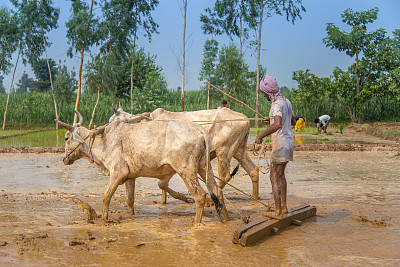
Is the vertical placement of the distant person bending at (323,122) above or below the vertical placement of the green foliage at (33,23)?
below

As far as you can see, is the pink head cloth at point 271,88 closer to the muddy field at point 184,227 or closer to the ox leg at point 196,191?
the ox leg at point 196,191

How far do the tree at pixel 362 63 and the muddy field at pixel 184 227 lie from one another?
21.9 m

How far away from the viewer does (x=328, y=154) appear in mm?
14875

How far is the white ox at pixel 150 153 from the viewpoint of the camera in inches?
245

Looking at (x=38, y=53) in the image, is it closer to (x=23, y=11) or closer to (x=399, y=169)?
(x=23, y=11)

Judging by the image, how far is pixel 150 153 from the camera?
636 centimetres

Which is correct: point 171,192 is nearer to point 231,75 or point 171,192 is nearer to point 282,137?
point 282,137

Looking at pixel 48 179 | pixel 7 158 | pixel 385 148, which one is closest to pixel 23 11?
pixel 7 158

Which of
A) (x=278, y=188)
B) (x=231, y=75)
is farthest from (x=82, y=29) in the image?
(x=278, y=188)

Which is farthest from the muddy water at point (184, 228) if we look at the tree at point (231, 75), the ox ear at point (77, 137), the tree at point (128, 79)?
the tree at point (231, 75)

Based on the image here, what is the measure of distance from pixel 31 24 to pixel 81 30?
5712 millimetres

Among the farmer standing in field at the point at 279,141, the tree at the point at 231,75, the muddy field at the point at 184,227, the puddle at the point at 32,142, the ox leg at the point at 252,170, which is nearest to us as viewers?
the muddy field at the point at 184,227

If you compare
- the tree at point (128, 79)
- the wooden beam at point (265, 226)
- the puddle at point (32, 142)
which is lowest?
the wooden beam at point (265, 226)

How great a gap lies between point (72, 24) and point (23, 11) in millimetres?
5058
